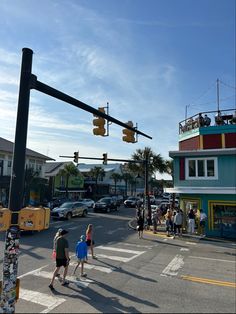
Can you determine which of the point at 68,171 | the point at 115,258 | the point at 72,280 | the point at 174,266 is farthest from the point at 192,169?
the point at 68,171

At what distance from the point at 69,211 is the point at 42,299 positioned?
75.3ft

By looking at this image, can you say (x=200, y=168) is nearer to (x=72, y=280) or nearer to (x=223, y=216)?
(x=223, y=216)

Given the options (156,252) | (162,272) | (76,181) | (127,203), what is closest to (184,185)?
(156,252)

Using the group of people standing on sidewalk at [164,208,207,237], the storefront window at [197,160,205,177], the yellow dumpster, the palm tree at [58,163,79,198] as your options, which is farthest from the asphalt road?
the palm tree at [58,163,79,198]

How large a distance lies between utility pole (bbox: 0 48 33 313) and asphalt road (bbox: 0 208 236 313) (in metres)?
1.71

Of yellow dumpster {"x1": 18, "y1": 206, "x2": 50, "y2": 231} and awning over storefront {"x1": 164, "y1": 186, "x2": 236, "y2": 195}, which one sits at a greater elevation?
awning over storefront {"x1": 164, "y1": 186, "x2": 236, "y2": 195}

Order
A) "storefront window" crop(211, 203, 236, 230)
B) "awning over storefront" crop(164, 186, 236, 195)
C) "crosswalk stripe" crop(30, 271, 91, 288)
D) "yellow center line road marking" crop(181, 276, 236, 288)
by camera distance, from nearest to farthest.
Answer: "crosswalk stripe" crop(30, 271, 91, 288), "yellow center line road marking" crop(181, 276, 236, 288), "awning over storefront" crop(164, 186, 236, 195), "storefront window" crop(211, 203, 236, 230)

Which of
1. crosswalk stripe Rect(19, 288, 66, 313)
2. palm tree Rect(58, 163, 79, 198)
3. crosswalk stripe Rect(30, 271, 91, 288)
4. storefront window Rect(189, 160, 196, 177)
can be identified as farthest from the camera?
palm tree Rect(58, 163, 79, 198)

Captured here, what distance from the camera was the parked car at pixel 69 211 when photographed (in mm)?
30438

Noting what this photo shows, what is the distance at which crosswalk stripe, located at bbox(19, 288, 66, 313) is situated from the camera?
8.26 m

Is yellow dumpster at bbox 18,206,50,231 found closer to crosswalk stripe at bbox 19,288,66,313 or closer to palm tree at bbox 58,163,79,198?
crosswalk stripe at bbox 19,288,66,313

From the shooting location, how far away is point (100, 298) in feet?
29.0

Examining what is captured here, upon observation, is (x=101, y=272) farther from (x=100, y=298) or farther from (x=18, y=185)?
(x=18, y=185)

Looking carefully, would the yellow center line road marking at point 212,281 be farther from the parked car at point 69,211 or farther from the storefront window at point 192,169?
the parked car at point 69,211
